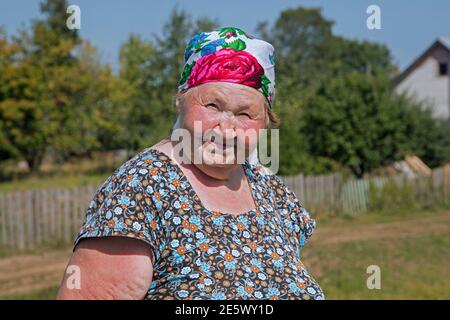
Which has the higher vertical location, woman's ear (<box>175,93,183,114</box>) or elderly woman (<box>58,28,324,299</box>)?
woman's ear (<box>175,93,183,114</box>)

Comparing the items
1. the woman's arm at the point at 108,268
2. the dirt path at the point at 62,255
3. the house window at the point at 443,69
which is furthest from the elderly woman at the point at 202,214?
the house window at the point at 443,69

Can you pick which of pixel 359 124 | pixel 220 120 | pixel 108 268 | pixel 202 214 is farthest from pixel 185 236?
pixel 359 124

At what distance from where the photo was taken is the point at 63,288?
1591 mm

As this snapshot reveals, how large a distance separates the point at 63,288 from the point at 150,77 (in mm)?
20098

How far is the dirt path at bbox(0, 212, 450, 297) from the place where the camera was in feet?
27.1

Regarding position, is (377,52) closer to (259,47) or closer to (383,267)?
(383,267)

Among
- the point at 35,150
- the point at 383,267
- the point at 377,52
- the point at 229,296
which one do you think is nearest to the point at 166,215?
the point at 229,296

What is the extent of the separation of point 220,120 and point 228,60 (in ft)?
0.63

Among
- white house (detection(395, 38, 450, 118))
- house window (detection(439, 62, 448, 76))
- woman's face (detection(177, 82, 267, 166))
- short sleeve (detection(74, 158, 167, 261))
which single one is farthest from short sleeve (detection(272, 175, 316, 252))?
house window (detection(439, 62, 448, 76))

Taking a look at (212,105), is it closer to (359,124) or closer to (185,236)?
(185,236)

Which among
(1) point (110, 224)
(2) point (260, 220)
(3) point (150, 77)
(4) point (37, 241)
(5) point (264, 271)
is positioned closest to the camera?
(1) point (110, 224)

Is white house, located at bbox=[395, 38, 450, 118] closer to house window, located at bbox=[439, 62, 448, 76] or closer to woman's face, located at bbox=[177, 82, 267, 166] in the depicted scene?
house window, located at bbox=[439, 62, 448, 76]

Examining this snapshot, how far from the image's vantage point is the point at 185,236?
1678 millimetres

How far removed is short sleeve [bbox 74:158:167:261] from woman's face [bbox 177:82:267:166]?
213 mm
